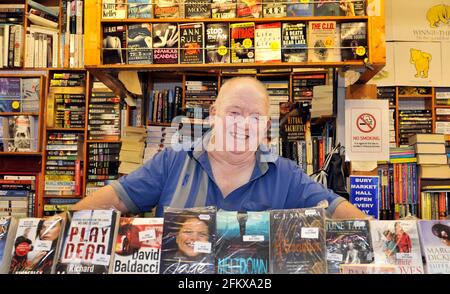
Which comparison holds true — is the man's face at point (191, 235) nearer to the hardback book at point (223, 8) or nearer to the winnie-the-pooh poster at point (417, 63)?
the hardback book at point (223, 8)

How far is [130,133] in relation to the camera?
3904mm

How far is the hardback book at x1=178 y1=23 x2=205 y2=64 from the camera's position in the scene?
273cm

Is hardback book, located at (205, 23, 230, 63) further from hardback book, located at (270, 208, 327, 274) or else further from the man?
hardback book, located at (270, 208, 327, 274)

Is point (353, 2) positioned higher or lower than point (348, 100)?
higher

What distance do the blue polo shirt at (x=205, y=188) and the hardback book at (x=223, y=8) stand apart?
4.52 ft

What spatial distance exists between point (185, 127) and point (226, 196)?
2261 mm

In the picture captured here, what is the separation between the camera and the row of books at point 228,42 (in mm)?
2674

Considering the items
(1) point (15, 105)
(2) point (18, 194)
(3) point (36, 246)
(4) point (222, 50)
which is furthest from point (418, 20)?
(3) point (36, 246)

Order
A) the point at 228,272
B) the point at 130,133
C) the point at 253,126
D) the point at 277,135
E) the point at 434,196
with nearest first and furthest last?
the point at 228,272 → the point at 253,126 → the point at 277,135 → the point at 130,133 → the point at 434,196

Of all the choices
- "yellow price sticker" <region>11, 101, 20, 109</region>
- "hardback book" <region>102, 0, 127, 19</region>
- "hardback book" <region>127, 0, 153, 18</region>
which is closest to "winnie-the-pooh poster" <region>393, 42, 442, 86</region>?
"hardback book" <region>127, 0, 153, 18</region>

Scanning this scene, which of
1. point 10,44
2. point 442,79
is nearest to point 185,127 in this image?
point 10,44

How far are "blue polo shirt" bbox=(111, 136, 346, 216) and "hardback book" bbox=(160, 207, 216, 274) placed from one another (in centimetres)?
40

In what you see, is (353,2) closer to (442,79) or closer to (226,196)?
(226,196)
